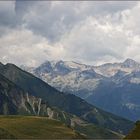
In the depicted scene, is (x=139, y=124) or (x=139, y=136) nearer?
(x=139, y=136)

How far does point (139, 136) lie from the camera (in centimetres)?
13112

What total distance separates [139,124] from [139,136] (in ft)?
31.2

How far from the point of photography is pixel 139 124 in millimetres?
140125
